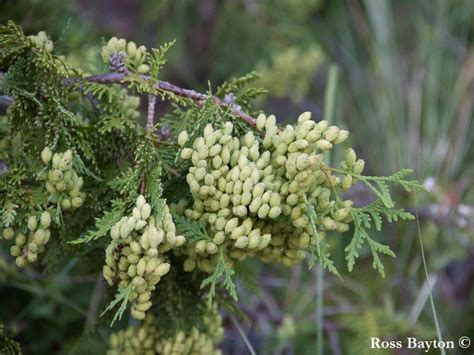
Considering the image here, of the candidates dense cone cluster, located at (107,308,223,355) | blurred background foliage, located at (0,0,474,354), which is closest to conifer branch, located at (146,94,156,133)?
dense cone cluster, located at (107,308,223,355)

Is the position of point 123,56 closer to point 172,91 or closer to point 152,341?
point 172,91

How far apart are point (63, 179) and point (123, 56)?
0.19 meters

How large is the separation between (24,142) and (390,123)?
1.53 metres

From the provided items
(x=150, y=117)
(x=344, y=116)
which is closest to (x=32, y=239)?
(x=150, y=117)

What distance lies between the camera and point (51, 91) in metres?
0.77

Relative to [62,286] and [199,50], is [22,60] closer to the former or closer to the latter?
[62,286]

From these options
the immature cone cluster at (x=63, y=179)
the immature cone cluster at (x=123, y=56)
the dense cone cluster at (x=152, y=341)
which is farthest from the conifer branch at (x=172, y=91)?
the dense cone cluster at (x=152, y=341)

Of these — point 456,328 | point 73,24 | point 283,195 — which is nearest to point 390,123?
point 456,328

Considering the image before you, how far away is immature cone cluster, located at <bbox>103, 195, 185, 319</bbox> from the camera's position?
677mm

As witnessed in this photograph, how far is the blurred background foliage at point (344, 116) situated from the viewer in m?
1.46

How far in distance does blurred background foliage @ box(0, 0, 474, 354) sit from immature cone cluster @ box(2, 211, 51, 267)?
1.63 feet

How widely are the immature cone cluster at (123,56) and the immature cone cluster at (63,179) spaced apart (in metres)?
0.15

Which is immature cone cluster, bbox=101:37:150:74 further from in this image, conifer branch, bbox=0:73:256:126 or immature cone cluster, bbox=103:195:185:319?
immature cone cluster, bbox=103:195:185:319

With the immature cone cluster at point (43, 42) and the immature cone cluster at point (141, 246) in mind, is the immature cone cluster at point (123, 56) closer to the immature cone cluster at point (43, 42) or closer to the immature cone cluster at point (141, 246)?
the immature cone cluster at point (43, 42)
